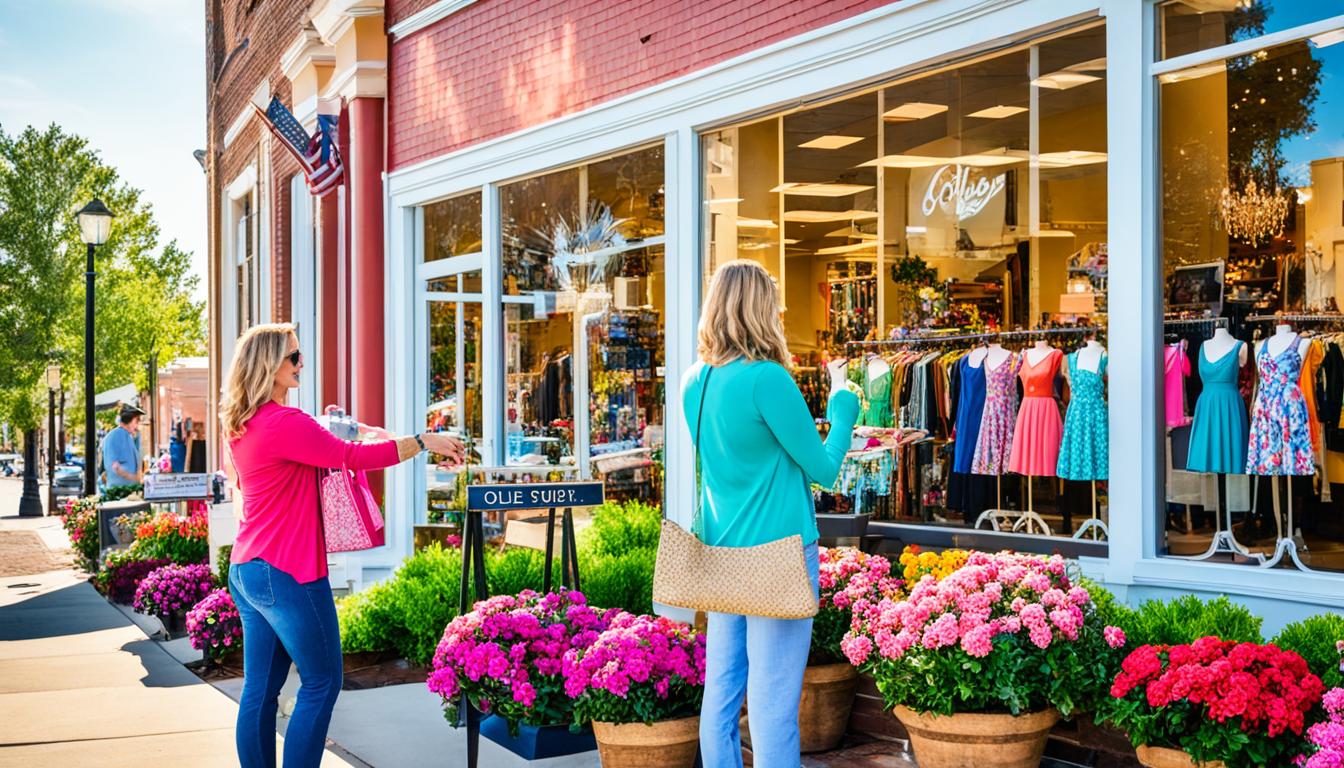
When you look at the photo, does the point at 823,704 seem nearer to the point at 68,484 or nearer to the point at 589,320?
the point at 589,320

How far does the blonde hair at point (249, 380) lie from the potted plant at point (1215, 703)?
3159mm

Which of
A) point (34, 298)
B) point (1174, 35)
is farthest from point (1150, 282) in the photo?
point (34, 298)

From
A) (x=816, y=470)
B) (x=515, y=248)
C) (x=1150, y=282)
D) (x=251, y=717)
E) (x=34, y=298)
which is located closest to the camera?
(x=816, y=470)

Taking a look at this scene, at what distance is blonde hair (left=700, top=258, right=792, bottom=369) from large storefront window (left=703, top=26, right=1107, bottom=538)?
10.6 ft

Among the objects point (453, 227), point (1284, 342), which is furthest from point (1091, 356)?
point (453, 227)

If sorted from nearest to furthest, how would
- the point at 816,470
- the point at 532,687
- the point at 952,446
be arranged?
the point at 816,470, the point at 532,687, the point at 952,446

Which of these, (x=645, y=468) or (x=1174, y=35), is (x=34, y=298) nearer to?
(x=645, y=468)

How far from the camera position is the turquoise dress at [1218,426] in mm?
6367

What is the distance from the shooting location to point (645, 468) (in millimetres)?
9453

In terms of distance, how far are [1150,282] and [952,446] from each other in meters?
2.63

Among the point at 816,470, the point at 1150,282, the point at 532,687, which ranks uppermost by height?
the point at 1150,282

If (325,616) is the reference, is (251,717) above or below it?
below

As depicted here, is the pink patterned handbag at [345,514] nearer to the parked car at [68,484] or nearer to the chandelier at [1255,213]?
the chandelier at [1255,213]

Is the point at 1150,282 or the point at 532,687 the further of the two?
the point at 1150,282
